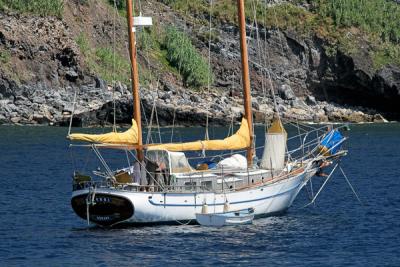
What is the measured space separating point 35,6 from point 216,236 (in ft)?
340

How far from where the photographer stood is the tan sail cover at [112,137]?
52.2 m

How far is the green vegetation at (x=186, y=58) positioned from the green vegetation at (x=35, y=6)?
17188mm

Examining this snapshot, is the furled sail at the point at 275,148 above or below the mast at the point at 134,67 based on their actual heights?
below

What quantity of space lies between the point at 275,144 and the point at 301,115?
86.9m

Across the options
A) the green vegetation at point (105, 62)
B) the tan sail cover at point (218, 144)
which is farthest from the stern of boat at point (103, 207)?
the green vegetation at point (105, 62)

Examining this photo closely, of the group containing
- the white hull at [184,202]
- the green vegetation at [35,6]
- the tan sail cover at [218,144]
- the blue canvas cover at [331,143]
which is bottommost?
the white hull at [184,202]

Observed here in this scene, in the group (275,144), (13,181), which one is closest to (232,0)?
(13,181)

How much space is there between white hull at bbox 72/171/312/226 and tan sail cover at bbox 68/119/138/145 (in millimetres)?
2628

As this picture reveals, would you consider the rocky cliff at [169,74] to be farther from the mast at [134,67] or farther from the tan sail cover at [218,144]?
the mast at [134,67]

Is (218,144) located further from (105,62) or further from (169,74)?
(105,62)

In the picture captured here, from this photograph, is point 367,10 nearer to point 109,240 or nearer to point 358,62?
point 358,62

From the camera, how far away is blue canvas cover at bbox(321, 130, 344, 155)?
60.9 m

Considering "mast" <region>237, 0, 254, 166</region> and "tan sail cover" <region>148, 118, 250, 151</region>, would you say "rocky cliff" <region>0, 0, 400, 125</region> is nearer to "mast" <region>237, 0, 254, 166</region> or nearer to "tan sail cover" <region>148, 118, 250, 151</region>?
"mast" <region>237, 0, 254, 166</region>

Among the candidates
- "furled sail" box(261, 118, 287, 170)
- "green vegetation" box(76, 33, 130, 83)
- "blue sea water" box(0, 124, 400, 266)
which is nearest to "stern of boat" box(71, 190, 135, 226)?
"blue sea water" box(0, 124, 400, 266)
